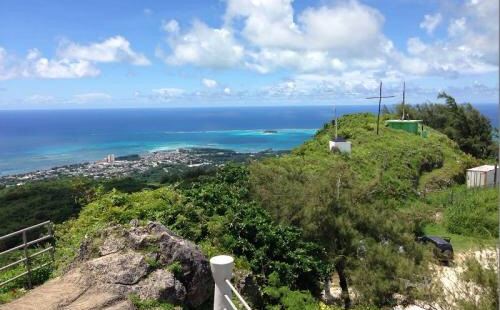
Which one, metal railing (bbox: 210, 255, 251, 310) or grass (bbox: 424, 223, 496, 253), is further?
grass (bbox: 424, 223, 496, 253)

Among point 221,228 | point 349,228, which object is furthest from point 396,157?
point 221,228

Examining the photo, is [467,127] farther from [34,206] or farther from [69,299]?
[69,299]

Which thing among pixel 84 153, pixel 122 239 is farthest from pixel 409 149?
pixel 84 153

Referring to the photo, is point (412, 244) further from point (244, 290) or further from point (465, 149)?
point (465, 149)

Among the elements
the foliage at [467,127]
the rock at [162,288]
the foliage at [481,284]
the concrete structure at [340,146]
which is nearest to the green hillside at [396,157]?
the concrete structure at [340,146]

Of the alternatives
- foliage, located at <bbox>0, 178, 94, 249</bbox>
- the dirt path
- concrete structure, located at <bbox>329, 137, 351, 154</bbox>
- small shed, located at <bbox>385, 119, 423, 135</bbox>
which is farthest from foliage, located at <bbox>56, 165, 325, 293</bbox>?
small shed, located at <bbox>385, 119, 423, 135</bbox>

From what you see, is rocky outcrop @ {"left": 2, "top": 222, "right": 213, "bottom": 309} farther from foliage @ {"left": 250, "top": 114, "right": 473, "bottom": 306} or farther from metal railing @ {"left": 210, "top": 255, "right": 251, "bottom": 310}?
foliage @ {"left": 250, "top": 114, "right": 473, "bottom": 306}

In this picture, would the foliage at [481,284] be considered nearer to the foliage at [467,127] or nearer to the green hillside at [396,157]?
the green hillside at [396,157]
